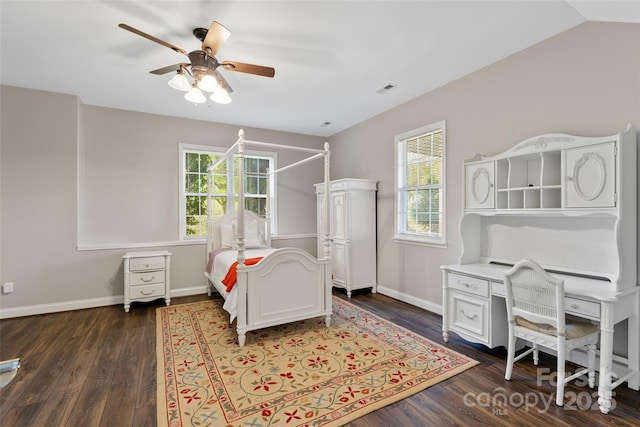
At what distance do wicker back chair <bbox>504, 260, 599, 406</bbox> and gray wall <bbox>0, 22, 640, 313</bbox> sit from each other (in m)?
1.28

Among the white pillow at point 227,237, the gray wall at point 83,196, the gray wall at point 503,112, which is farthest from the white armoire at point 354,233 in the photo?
the gray wall at point 83,196

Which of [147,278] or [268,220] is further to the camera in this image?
[268,220]

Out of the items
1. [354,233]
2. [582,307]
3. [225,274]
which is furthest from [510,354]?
[225,274]

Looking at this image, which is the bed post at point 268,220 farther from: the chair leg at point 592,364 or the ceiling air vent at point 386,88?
the chair leg at point 592,364

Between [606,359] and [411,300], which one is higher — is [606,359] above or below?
above

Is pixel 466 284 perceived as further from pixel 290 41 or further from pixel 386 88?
pixel 290 41

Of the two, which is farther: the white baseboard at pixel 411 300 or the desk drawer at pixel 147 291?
the desk drawer at pixel 147 291

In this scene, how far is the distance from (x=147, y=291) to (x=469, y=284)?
3.98m

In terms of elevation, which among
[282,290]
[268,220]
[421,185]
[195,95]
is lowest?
[282,290]

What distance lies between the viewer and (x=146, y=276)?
13.6 feet

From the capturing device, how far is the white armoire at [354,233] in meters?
4.64

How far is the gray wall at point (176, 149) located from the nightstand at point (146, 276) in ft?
1.47

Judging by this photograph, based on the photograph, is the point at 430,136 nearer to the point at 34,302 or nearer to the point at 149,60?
the point at 149,60

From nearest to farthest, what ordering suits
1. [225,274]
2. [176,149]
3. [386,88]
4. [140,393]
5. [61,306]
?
[140,393]
[225,274]
[386,88]
[61,306]
[176,149]
